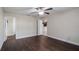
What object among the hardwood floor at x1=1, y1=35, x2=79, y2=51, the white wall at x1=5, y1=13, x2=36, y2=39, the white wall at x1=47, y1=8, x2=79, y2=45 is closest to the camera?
the hardwood floor at x1=1, y1=35, x2=79, y2=51

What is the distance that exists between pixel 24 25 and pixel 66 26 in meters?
3.27

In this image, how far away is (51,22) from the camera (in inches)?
235

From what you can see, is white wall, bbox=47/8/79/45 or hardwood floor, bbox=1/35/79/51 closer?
hardwood floor, bbox=1/35/79/51

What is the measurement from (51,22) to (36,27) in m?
1.68

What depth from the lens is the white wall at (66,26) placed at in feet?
12.7

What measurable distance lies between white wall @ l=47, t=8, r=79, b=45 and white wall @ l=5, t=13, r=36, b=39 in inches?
64.4

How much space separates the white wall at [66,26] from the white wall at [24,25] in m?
1.64

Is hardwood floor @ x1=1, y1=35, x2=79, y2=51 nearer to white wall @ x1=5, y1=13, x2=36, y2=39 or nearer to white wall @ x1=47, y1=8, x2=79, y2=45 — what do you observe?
white wall @ x1=47, y1=8, x2=79, y2=45

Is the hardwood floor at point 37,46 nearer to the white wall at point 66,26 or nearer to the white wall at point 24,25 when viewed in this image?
the white wall at point 66,26

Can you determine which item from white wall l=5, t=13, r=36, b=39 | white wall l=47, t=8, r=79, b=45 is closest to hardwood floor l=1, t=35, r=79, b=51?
white wall l=47, t=8, r=79, b=45

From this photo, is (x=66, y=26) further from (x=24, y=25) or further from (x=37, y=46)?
(x=24, y=25)

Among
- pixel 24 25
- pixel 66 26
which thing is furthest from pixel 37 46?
pixel 24 25

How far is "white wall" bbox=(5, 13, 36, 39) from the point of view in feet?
17.8
